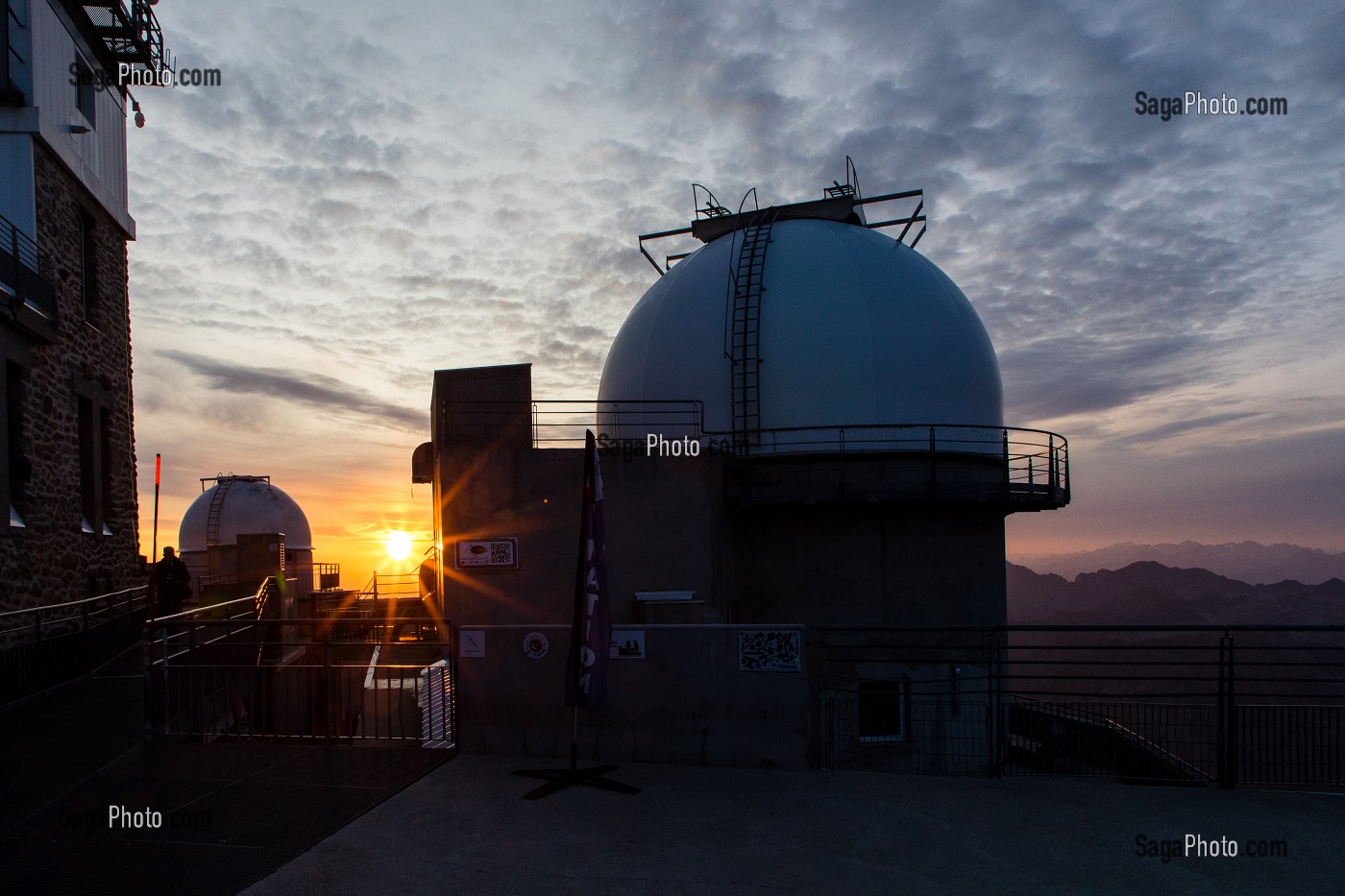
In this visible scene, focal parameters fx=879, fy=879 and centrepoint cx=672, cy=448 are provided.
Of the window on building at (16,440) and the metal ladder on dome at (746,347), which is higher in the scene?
the metal ladder on dome at (746,347)

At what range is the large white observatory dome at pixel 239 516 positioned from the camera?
43031 mm

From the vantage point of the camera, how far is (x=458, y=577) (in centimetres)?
1664

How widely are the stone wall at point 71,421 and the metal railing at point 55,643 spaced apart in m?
0.37

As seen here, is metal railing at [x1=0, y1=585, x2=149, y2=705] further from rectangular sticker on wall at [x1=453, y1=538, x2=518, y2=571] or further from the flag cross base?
the flag cross base

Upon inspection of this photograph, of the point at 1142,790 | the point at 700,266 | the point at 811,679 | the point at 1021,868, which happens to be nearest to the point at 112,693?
the point at 811,679

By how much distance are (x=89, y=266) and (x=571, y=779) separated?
18016 millimetres

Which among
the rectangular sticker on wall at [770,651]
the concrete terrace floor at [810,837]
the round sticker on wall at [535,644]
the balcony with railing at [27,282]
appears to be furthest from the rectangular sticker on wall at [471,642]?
the balcony with railing at [27,282]

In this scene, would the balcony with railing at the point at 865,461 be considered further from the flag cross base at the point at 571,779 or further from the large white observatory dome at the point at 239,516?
the large white observatory dome at the point at 239,516

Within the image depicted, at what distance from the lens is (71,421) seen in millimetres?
17547

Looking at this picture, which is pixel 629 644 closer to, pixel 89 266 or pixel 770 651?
pixel 770 651

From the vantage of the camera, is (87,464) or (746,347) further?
(746,347)

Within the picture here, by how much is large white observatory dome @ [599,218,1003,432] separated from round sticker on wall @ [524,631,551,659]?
12.3m

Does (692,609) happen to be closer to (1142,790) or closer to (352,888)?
(1142,790)

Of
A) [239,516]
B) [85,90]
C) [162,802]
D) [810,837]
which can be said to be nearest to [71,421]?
[85,90]
